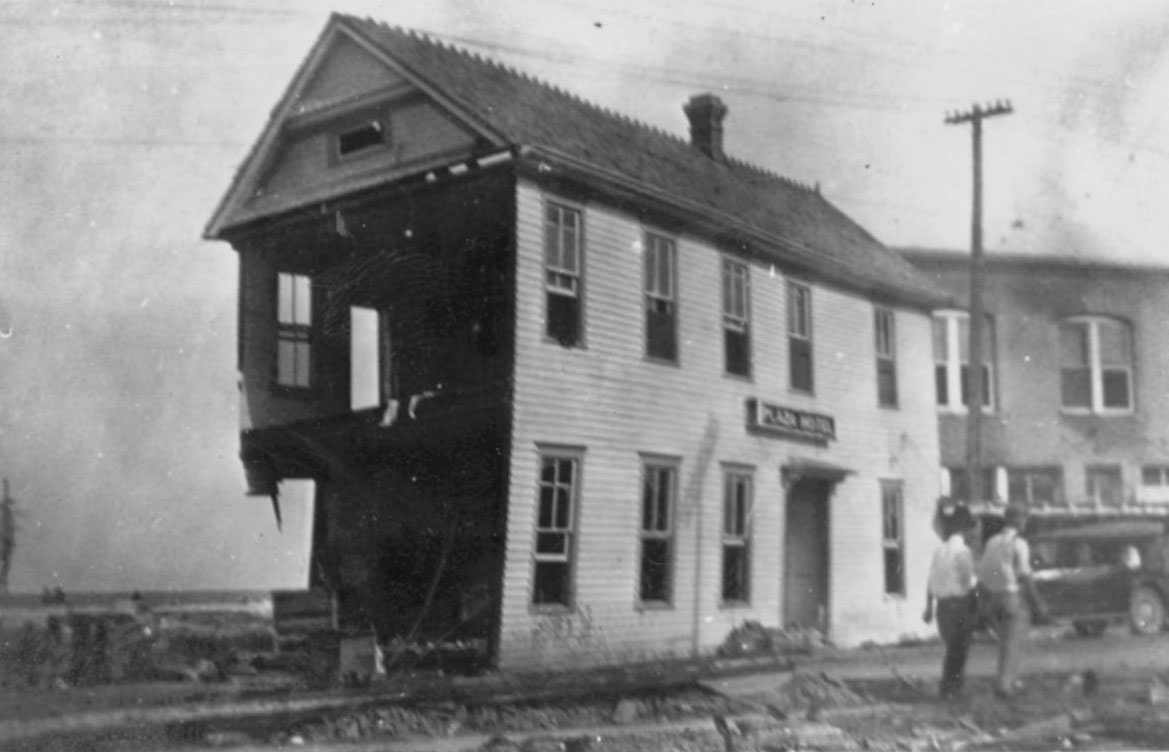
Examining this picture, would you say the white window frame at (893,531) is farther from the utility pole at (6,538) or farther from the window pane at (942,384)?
the utility pole at (6,538)

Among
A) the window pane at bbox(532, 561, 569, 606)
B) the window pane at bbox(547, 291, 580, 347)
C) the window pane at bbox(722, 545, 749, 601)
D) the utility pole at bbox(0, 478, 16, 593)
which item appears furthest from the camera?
the window pane at bbox(722, 545, 749, 601)

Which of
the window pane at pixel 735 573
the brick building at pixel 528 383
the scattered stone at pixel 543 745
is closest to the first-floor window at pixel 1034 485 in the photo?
the brick building at pixel 528 383

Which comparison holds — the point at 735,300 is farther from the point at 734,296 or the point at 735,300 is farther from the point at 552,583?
the point at 552,583

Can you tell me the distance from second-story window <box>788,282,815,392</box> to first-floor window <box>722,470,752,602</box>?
0.95 metres

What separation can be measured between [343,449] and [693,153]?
12.8ft

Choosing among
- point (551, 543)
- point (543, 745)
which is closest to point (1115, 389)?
point (551, 543)

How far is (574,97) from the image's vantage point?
30.8ft

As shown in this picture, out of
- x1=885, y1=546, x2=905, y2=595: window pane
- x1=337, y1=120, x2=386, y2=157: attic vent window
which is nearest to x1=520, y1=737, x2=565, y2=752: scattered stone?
Answer: x1=885, y1=546, x2=905, y2=595: window pane

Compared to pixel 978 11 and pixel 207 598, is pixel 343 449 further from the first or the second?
pixel 978 11

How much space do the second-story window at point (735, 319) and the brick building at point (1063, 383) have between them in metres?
1.53

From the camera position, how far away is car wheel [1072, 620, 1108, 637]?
441 inches

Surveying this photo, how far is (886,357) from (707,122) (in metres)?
2.61

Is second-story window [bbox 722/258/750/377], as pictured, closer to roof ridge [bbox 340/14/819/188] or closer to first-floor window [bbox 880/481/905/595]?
roof ridge [bbox 340/14/819/188]

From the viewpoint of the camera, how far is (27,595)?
27.4 feet
